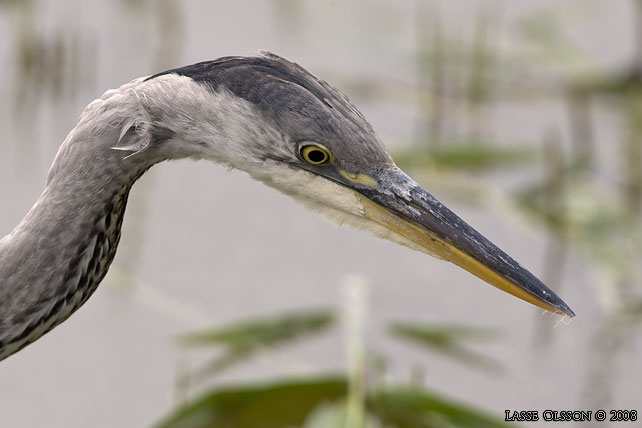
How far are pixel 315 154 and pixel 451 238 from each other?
392 mm

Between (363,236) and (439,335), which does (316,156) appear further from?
(363,236)

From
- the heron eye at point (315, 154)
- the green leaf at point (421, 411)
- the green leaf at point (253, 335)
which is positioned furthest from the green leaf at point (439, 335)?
the heron eye at point (315, 154)

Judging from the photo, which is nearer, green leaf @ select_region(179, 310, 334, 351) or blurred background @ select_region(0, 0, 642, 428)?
green leaf @ select_region(179, 310, 334, 351)

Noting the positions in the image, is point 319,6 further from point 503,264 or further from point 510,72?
point 503,264

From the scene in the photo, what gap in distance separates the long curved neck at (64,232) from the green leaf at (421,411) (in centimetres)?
143

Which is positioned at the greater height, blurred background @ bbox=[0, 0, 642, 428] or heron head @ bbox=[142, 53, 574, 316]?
blurred background @ bbox=[0, 0, 642, 428]

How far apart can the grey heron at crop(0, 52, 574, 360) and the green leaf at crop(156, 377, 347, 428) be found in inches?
43.3

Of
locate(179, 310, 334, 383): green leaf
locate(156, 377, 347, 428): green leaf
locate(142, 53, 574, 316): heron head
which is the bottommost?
locate(156, 377, 347, 428): green leaf

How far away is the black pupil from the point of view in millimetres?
2478

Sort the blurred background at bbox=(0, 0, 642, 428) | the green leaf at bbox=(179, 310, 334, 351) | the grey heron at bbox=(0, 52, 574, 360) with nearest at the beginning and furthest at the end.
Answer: the grey heron at bbox=(0, 52, 574, 360), the green leaf at bbox=(179, 310, 334, 351), the blurred background at bbox=(0, 0, 642, 428)

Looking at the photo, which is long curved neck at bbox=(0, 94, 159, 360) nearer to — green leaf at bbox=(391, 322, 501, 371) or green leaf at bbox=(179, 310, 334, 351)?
green leaf at bbox=(179, 310, 334, 351)

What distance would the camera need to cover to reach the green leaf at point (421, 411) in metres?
3.65

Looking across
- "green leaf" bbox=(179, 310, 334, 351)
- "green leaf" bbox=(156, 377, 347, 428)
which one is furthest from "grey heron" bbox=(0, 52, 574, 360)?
"green leaf" bbox=(179, 310, 334, 351)

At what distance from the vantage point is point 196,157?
2.52m
